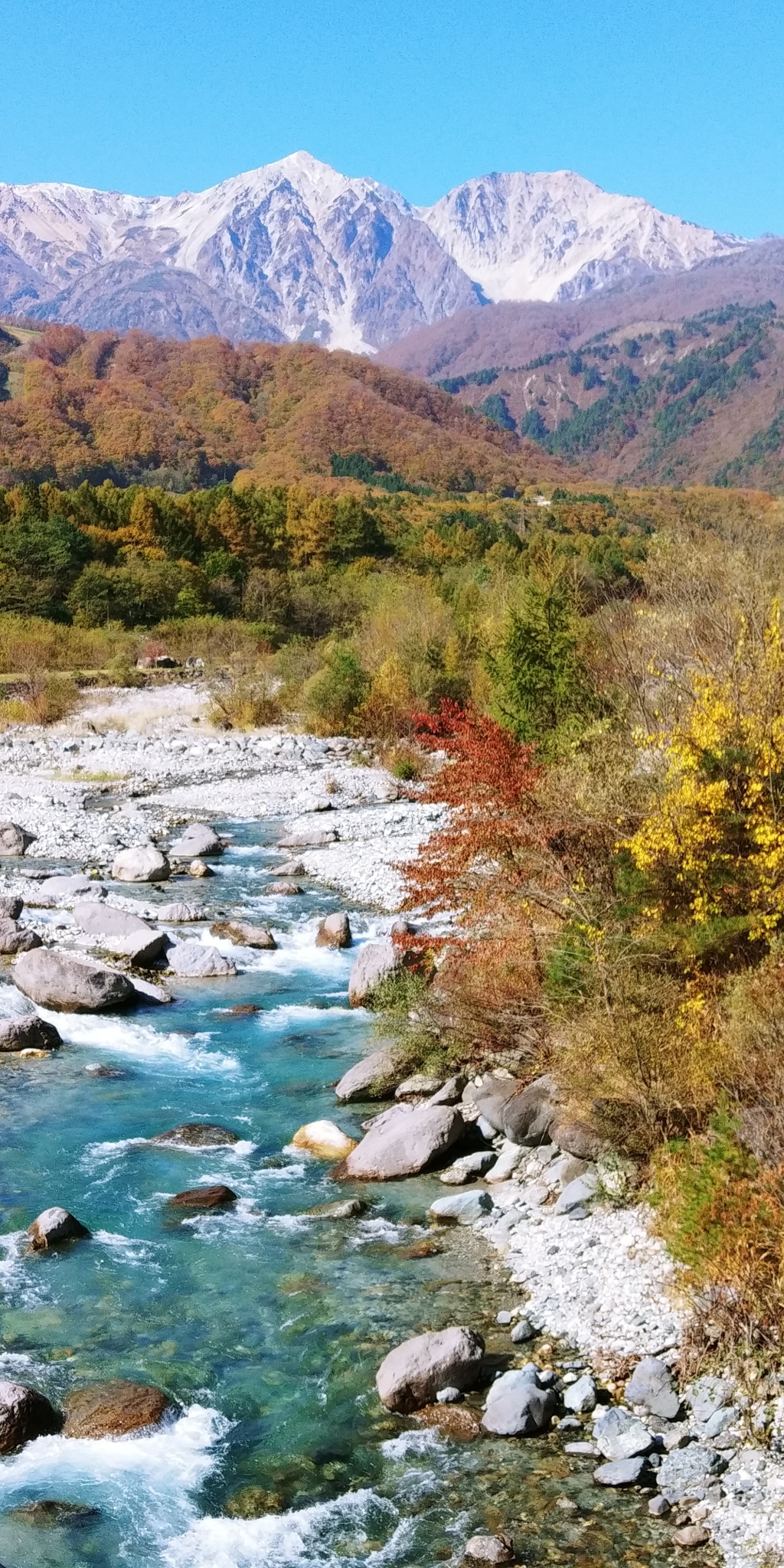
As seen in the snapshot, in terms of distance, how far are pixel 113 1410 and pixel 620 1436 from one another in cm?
396

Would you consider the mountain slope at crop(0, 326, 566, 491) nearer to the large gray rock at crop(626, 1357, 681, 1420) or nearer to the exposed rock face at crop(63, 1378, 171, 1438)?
the exposed rock face at crop(63, 1378, 171, 1438)

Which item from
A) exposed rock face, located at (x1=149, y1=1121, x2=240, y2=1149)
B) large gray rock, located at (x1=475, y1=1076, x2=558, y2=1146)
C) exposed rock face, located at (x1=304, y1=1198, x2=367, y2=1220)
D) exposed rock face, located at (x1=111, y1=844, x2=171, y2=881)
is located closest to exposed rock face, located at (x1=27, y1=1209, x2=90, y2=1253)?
exposed rock face, located at (x1=149, y1=1121, x2=240, y2=1149)

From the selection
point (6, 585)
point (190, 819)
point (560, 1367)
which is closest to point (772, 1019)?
point (560, 1367)

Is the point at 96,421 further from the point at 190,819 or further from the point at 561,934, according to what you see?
the point at 561,934

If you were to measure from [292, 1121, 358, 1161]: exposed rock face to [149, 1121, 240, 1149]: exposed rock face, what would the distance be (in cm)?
85

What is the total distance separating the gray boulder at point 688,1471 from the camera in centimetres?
786

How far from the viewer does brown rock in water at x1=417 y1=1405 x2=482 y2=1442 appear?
28.6 ft

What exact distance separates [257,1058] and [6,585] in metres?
57.2

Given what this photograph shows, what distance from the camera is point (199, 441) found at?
161625 mm

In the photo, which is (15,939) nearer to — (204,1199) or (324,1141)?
(324,1141)

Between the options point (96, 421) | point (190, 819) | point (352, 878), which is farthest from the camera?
point (96, 421)

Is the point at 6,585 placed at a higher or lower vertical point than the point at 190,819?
higher

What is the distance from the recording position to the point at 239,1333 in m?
10.2

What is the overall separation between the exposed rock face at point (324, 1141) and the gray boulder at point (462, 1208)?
5.54 ft
